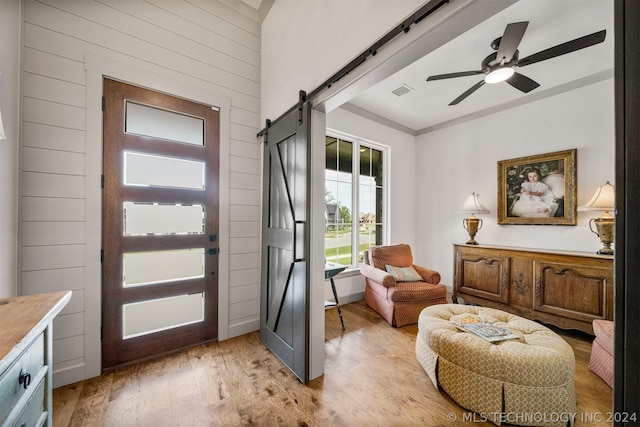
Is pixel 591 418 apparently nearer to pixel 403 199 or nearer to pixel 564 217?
pixel 564 217

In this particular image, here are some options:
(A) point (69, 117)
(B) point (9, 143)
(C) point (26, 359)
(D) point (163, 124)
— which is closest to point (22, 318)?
(C) point (26, 359)

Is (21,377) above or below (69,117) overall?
below

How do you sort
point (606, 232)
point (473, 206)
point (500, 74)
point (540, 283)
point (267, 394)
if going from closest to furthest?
point (267, 394), point (500, 74), point (606, 232), point (540, 283), point (473, 206)

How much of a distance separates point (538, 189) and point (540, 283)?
4.36ft

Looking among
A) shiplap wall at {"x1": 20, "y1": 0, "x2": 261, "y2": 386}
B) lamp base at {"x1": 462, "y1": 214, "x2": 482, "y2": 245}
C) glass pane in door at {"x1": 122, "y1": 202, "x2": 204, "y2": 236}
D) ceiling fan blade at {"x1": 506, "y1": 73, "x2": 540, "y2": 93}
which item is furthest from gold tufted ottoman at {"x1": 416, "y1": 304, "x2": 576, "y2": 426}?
shiplap wall at {"x1": 20, "y1": 0, "x2": 261, "y2": 386}

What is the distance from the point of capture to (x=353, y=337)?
104 inches

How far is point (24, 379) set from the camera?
789mm

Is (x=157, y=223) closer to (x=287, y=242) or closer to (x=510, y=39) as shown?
(x=287, y=242)

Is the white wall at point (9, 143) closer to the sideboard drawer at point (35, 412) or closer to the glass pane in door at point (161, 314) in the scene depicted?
Result: the glass pane in door at point (161, 314)

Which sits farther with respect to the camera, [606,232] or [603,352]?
[606,232]

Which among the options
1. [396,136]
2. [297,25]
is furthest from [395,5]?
[396,136]

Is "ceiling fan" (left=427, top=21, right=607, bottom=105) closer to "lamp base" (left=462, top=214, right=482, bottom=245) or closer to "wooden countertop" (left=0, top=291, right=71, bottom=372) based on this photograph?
"lamp base" (left=462, top=214, right=482, bottom=245)

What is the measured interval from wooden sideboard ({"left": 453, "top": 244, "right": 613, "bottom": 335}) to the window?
4.79 ft

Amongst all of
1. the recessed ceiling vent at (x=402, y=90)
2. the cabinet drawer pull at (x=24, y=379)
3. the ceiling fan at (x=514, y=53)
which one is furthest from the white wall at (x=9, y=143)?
the recessed ceiling vent at (x=402, y=90)
